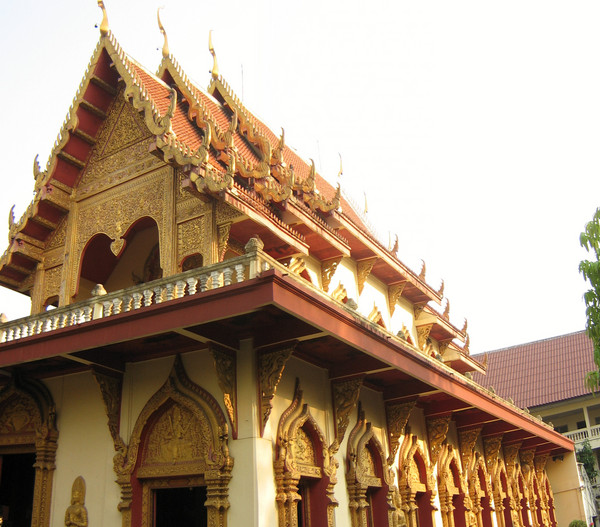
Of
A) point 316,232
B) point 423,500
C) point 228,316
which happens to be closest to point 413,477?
point 423,500

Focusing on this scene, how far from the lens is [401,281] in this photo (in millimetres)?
14711

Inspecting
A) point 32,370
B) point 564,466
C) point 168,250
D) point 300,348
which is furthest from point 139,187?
point 564,466

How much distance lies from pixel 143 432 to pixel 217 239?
278cm

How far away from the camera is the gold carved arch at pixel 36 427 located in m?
9.44

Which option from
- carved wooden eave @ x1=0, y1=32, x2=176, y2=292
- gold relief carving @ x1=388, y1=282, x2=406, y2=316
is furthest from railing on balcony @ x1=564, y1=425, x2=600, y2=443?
carved wooden eave @ x1=0, y1=32, x2=176, y2=292

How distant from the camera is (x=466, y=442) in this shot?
14.6 m

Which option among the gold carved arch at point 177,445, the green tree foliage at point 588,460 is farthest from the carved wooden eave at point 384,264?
the green tree foliage at point 588,460

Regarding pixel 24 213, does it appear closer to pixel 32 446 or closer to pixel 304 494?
pixel 32 446

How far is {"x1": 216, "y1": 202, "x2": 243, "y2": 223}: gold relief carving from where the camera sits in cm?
973

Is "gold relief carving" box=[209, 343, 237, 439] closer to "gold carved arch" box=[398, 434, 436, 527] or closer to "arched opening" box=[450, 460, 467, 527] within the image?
"gold carved arch" box=[398, 434, 436, 527]

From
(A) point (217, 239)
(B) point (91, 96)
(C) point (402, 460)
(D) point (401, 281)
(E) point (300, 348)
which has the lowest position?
(C) point (402, 460)

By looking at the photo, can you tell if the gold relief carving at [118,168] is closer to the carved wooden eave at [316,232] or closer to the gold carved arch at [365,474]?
the carved wooden eave at [316,232]

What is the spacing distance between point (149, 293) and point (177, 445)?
6.37 feet

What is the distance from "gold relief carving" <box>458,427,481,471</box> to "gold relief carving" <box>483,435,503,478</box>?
4.62 ft
